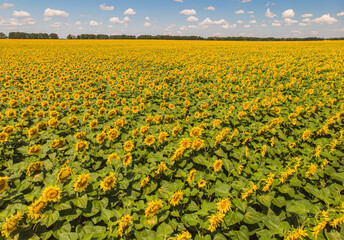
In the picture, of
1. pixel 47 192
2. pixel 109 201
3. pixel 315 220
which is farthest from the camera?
pixel 109 201

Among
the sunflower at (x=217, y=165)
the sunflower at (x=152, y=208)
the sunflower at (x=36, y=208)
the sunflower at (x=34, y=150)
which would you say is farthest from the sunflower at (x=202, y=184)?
the sunflower at (x=34, y=150)

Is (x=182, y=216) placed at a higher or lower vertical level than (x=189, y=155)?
lower

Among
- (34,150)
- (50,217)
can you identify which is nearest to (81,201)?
(50,217)

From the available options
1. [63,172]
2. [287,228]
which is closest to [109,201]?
[63,172]

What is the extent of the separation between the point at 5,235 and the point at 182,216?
2316 mm

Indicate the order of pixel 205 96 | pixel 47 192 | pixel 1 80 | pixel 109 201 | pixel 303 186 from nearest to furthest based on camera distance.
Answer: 1. pixel 47 192
2. pixel 109 201
3. pixel 303 186
4. pixel 205 96
5. pixel 1 80

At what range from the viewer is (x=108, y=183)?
282cm

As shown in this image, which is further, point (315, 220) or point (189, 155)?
point (189, 155)

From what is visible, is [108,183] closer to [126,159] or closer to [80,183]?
[80,183]

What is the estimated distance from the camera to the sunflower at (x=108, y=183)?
9.08 feet

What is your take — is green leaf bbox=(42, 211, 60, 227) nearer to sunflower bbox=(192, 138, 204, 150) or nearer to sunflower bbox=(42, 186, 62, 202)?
sunflower bbox=(42, 186, 62, 202)

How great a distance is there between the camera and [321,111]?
6.50m

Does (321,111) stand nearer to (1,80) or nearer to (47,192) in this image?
(47,192)

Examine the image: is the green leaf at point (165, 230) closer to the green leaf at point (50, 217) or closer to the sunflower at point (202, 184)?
the sunflower at point (202, 184)
